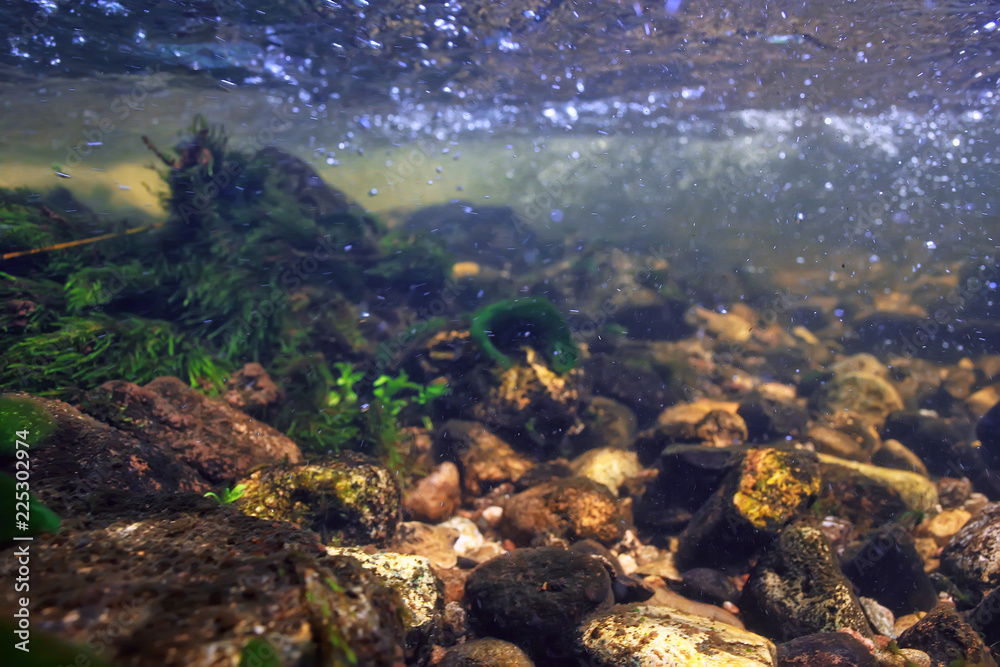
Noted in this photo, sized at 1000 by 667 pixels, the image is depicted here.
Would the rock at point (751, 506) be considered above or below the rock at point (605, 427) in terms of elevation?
above

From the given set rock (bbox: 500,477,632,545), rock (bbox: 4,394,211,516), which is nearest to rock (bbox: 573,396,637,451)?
rock (bbox: 500,477,632,545)

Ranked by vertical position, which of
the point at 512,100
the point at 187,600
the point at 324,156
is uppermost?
the point at 512,100

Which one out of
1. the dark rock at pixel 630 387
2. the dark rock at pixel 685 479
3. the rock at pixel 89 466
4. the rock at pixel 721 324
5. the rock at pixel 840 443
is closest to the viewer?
the rock at pixel 89 466

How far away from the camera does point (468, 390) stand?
7.53 m

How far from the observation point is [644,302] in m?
13.7

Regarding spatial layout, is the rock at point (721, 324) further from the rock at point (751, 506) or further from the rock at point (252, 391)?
the rock at point (252, 391)

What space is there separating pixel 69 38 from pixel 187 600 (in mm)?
20028

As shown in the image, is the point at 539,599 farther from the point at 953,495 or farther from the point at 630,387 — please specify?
the point at 953,495

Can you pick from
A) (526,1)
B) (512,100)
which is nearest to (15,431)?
(526,1)

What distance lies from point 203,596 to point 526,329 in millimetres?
6681

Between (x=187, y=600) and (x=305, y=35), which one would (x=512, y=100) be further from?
(x=187, y=600)

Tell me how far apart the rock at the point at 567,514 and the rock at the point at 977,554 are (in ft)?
11.7

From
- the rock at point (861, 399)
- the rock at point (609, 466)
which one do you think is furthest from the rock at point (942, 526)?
the rock at point (609, 466)

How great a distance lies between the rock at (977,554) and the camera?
4863 millimetres
